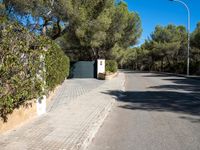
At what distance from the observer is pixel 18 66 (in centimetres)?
731

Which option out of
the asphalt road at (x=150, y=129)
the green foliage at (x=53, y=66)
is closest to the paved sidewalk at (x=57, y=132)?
the asphalt road at (x=150, y=129)

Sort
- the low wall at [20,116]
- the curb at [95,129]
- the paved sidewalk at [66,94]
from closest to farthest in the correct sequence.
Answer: the curb at [95,129] → the low wall at [20,116] → the paved sidewalk at [66,94]

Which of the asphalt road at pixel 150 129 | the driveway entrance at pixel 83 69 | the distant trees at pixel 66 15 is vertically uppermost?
the distant trees at pixel 66 15

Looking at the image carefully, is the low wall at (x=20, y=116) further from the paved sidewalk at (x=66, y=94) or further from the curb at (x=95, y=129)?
the paved sidewalk at (x=66, y=94)

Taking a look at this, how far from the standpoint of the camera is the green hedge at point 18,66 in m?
6.86

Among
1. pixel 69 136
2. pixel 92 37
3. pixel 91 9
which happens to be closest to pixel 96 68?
pixel 92 37

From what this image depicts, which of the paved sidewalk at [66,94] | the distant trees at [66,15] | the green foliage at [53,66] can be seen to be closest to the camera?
the green foliage at [53,66]

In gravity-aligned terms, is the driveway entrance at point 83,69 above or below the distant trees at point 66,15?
below

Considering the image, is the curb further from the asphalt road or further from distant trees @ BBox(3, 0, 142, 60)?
distant trees @ BBox(3, 0, 142, 60)

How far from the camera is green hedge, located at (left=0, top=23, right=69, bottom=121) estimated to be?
6.86 metres

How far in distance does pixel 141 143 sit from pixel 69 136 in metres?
1.65

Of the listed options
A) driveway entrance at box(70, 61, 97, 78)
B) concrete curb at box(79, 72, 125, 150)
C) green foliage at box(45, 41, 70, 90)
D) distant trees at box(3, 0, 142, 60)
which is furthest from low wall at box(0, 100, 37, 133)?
driveway entrance at box(70, 61, 97, 78)

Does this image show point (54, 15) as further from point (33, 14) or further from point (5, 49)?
point (5, 49)

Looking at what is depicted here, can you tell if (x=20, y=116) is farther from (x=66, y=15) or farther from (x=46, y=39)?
(x=66, y=15)
